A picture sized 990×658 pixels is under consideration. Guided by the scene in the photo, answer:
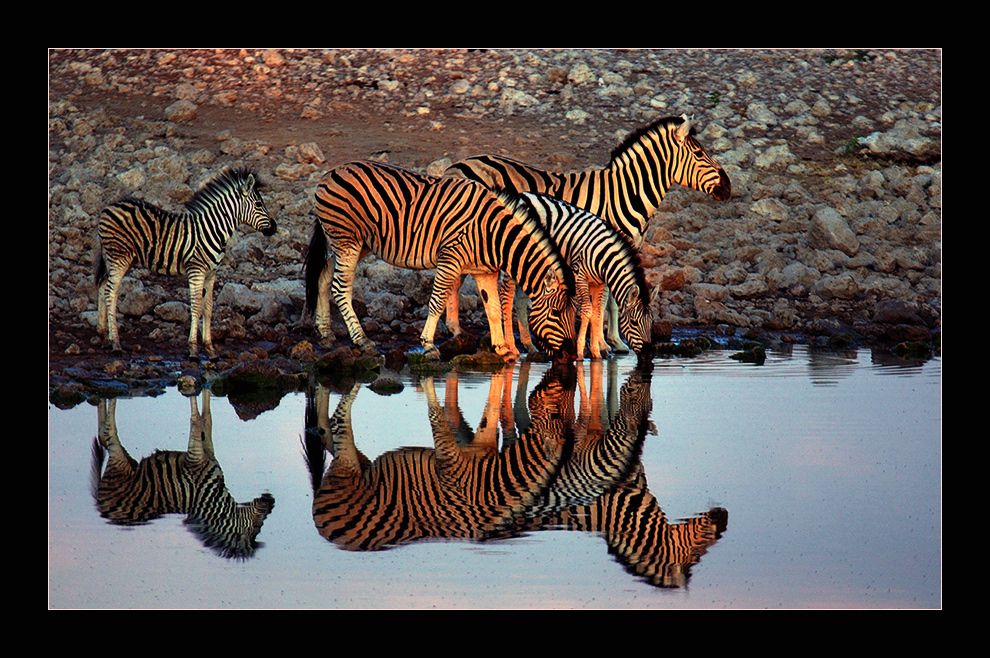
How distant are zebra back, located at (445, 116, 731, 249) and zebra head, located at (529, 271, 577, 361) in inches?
81.2

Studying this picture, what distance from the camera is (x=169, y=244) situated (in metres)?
13.0

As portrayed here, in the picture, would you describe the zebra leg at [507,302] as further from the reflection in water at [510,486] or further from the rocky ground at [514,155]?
the reflection in water at [510,486]

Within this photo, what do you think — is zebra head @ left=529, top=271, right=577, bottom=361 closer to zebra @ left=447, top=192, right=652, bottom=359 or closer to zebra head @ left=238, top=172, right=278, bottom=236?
zebra @ left=447, top=192, right=652, bottom=359

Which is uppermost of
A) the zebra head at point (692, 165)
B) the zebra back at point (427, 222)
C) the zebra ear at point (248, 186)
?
the zebra head at point (692, 165)

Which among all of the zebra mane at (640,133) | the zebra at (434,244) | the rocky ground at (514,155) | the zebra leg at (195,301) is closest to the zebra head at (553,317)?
the zebra at (434,244)

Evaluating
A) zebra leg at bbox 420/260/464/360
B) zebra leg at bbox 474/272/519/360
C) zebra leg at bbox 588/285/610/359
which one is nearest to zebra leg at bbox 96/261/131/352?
zebra leg at bbox 420/260/464/360

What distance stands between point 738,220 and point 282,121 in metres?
8.92

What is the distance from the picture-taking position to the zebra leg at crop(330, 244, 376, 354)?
13453 millimetres

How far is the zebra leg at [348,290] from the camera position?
13453mm

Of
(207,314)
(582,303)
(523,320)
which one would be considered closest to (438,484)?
(582,303)

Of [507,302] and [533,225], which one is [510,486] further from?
[507,302]

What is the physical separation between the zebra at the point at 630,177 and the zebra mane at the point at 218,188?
254 centimetres

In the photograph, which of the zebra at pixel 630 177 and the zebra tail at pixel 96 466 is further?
the zebra at pixel 630 177

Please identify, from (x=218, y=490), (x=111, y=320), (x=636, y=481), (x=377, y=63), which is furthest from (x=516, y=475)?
(x=377, y=63)
